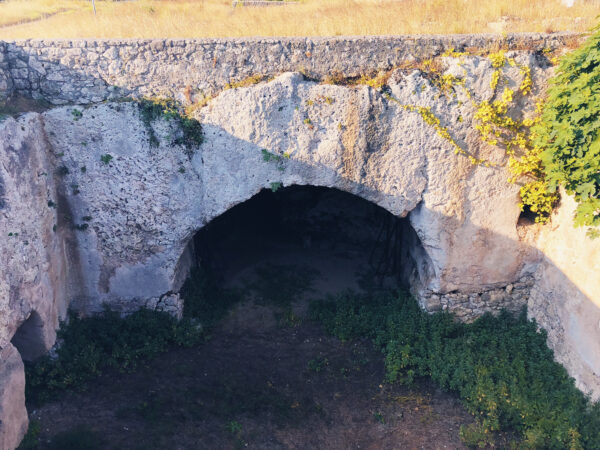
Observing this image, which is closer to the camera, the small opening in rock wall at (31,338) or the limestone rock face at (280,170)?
the small opening in rock wall at (31,338)

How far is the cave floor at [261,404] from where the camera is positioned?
6.41 m

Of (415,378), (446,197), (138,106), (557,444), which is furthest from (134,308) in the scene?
(557,444)

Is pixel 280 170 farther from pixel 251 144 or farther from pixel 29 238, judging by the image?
pixel 29 238

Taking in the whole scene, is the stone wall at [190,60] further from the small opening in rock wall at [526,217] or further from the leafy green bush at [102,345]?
the leafy green bush at [102,345]

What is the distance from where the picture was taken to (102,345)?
7770mm

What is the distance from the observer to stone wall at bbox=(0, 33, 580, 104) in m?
7.13

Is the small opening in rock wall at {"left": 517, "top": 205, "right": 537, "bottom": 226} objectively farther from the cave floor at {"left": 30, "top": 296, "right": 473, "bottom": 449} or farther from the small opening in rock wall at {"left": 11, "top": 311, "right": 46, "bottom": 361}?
the small opening in rock wall at {"left": 11, "top": 311, "right": 46, "bottom": 361}

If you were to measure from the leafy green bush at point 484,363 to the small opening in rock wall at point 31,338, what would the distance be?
4744 millimetres

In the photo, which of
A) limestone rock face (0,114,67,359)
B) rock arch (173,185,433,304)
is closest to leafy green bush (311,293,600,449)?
rock arch (173,185,433,304)

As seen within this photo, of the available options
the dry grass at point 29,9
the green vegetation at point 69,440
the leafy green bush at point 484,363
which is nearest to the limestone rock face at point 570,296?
the leafy green bush at point 484,363

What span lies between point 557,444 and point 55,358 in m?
7.57

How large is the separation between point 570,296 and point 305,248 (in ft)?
20.5

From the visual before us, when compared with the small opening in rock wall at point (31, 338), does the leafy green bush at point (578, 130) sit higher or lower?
higher

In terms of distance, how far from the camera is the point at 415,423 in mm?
6754
